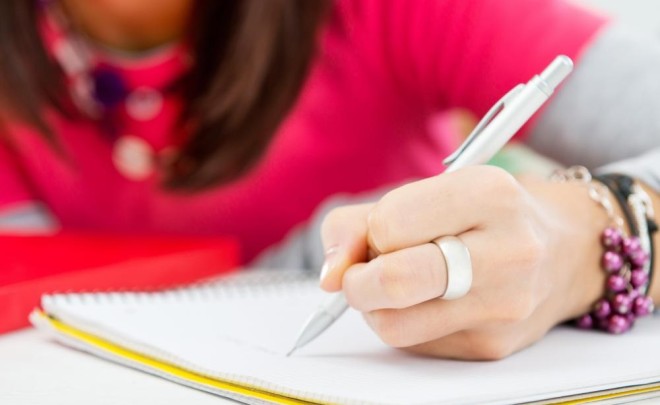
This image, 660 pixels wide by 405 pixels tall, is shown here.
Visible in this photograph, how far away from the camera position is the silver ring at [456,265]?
1.16 feet

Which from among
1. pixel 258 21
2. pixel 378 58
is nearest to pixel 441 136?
pixel 378 58

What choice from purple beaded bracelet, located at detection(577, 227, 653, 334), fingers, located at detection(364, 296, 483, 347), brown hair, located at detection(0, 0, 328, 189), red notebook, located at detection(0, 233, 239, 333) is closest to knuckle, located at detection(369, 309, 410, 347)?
fingers, located at detection(364, 296, 483, 347)

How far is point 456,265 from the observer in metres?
0.35

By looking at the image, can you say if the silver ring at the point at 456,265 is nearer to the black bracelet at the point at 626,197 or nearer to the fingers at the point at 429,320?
the fingers at the point at 429,320

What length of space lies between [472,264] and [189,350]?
136mm

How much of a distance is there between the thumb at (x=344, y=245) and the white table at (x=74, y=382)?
0.23 ft

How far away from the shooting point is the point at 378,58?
30.5 inches

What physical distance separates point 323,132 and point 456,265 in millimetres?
473

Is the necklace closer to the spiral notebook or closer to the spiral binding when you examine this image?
the spiral binding

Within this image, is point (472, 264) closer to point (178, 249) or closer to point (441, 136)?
point (178, 249)

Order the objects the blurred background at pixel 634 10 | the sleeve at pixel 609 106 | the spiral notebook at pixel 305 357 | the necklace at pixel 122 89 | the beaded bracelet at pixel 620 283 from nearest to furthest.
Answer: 1. the spiral notebook at pixel 305 357
2. the beaded bracelet at pixel 620 283
3. the sleeve at pixel 609 106
4. the necklace at pixel 122 89
5. the blurred background at pixel 634 10

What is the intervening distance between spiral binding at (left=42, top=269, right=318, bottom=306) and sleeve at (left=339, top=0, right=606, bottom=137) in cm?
19

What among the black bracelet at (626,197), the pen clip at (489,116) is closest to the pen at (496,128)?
the pen clip at (489,116)

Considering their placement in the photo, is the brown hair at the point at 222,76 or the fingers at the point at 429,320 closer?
the fingers at the point at 429,320
